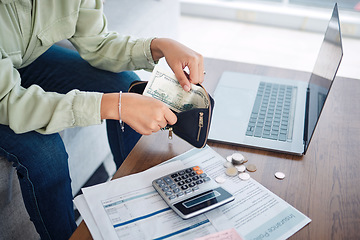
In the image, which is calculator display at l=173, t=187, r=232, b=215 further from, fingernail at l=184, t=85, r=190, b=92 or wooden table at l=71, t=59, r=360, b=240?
fingernail at l=184, t=85, r=190, b=92

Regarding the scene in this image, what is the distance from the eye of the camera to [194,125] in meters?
0.89

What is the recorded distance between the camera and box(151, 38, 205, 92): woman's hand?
958mm

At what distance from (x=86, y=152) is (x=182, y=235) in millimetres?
871

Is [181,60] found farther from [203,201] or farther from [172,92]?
[203,201]

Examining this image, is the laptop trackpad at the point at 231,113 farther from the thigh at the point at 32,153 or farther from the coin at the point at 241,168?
the thigh at the point at 32,153

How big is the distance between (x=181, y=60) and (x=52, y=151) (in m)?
0.42

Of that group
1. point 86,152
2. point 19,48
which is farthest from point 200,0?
point 19,48

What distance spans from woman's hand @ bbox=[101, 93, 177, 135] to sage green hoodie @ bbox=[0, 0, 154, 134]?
3 centimetres

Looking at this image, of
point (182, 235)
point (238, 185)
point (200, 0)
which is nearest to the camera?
point (182, 235)

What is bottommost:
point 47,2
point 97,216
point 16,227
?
point 16,227

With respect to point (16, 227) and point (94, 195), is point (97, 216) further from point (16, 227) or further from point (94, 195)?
point (16, 227)

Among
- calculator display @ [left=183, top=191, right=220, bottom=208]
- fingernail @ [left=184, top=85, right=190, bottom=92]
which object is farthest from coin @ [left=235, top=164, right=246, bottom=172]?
fingernail @ [left=184, top=85, right=190, bottom=92]

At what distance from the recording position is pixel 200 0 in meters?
3.31

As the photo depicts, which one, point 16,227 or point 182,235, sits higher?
point 182,235
